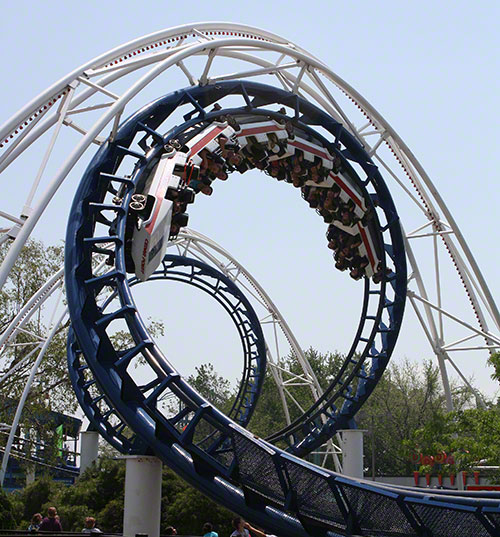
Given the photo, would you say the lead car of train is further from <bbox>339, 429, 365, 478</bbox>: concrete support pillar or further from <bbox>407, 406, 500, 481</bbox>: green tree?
<bbox>407, 406, 500, 481</bbox>: green tree

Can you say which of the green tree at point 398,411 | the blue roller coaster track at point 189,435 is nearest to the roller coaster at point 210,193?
the blue roller coaster track at point 189,435

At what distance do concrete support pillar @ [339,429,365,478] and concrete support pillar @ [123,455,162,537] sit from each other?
708 centimetres

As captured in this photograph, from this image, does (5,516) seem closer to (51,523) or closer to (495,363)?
(51,523)

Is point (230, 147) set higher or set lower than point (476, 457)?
higher

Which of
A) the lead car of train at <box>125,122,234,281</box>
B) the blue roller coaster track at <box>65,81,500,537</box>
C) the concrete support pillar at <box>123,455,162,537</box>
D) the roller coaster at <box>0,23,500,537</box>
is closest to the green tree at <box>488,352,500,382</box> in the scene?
the roller coaster at <box>0,23,500,537</box>

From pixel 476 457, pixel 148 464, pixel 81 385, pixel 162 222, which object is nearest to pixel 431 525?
pixel 148 464

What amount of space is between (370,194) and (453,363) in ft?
13.9

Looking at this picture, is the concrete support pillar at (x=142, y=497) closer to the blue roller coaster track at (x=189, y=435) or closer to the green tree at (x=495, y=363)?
the blue roller coaster track at (x=189, y=435)

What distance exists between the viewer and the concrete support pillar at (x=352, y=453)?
631 inches

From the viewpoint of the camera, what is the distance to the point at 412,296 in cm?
1712

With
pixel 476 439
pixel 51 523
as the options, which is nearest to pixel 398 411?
pixel 476 439

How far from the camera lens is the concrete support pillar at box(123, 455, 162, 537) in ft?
31.2

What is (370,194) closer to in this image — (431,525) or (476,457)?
(476,457)

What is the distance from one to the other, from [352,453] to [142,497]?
763cm
